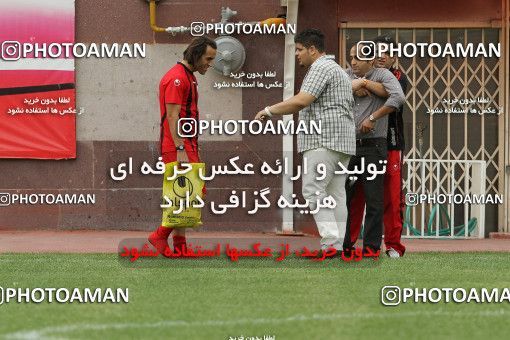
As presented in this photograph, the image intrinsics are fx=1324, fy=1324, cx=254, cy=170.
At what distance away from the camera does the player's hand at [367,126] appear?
10789 millimetres

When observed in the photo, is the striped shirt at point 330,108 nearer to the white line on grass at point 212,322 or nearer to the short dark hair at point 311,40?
the short dark hair at point 311,40

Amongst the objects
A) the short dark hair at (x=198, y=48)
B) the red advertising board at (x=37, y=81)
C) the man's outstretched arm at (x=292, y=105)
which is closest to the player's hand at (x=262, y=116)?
the man's outstretched arm at (x=292, y=105)

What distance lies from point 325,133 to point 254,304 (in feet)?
9.87

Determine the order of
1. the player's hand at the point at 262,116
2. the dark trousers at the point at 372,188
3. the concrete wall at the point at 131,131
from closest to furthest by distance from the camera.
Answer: the player's hand at the point at 262,116
the dark trousers at the point at 372,188
the concrete wall at the point at 131,131

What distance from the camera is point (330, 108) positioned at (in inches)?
412

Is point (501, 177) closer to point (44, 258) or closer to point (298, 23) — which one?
point (298, 23)

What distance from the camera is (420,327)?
673 cm

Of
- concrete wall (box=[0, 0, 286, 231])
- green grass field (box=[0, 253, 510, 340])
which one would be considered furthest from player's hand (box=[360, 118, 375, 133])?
concrete wall (box=[0, 0, 286, 231])

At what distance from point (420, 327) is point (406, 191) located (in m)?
8.53

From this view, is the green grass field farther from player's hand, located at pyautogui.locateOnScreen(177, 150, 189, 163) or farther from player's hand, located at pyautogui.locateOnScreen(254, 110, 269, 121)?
player's hand, located at pyautogui.locateOnScreen(254, 110, 269, 121)

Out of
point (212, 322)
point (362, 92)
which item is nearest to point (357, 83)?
point (362, 92)

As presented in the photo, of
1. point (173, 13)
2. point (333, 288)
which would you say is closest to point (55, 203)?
point (173, 13)

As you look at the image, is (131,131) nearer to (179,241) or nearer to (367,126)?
(179,241)

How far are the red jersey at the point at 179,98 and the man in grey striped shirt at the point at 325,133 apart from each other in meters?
0.79
